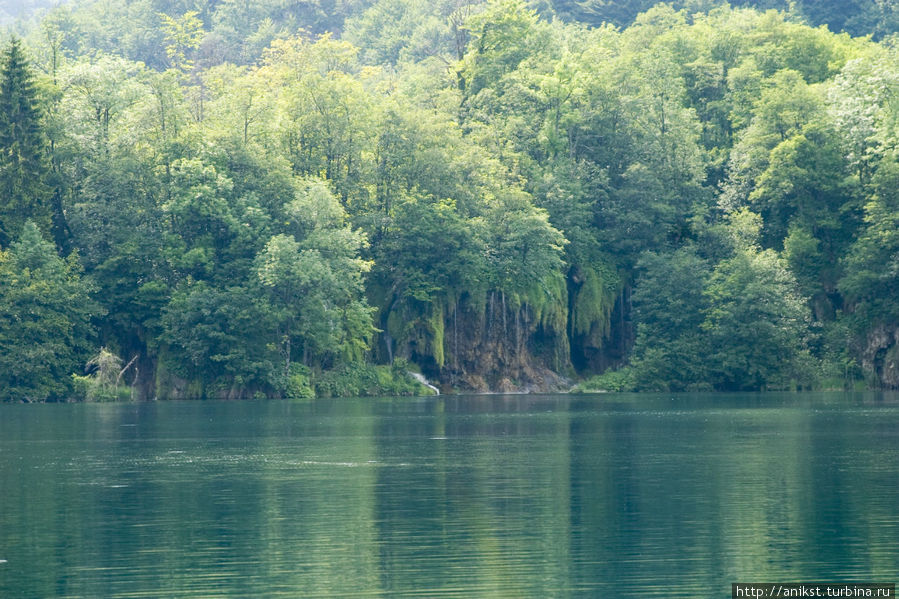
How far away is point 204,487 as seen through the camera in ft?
99.0

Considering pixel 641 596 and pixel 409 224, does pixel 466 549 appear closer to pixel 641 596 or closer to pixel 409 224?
pixel 641 596

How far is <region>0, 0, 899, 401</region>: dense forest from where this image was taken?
81.3 meters

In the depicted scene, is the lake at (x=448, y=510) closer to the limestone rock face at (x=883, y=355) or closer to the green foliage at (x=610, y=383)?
the limestone rock face at (x=883, y=355)

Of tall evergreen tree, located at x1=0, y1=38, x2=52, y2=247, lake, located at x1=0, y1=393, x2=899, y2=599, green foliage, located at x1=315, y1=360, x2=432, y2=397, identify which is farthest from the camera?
green foliage, located at x1=315, y1=360, x2=432, y2=397

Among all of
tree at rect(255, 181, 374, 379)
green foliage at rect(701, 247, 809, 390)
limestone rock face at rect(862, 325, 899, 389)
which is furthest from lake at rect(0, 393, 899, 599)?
limestone rock face at rect(862, 325, 899, 389)

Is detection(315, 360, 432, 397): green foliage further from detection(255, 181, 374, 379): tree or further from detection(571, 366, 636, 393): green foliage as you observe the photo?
detection(571, 366, 636, 393): green foliage

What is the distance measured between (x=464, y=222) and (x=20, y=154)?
2660 cm

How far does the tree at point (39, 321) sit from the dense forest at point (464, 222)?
0.51 feet

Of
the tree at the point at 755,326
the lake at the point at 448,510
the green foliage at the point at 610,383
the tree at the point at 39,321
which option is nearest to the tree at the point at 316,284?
the tree at the point at 39,321

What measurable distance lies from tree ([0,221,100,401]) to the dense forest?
156mm

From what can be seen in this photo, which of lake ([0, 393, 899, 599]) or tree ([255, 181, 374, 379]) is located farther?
tree ([255, 181, 374, 379])

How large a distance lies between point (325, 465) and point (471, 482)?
590cm

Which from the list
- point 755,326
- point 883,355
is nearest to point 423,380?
point 755,326

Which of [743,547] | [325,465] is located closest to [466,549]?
[743,547]
